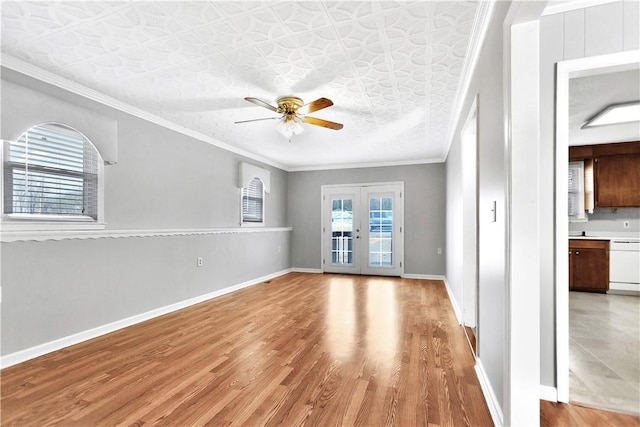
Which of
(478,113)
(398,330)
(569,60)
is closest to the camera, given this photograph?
(569,60)

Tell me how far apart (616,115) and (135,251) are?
17.8 feet

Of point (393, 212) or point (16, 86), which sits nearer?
point (16, 86)

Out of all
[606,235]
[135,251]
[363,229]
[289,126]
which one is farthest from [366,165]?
[135,251]

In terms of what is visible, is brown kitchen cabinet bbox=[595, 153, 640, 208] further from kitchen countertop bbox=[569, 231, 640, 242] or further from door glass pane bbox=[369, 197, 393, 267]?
door glass pane bbox=[369, 197, 393, 267]

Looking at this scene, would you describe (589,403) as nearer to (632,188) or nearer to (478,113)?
(478,113)

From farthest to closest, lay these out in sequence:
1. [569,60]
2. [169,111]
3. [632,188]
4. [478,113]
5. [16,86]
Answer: [632,188] → [169,111] → [16,86] → [478,113] → [569,60]

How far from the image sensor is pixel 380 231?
6.16 meters

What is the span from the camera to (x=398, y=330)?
9.84 ft

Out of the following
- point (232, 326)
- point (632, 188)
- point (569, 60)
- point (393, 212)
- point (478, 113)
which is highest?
point (569, 60)

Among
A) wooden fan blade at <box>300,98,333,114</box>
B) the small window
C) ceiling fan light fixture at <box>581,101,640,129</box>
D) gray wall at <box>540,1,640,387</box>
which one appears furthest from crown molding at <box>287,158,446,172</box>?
gray wall at <box>540,1,640,387</box>

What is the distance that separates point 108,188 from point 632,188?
7.09m

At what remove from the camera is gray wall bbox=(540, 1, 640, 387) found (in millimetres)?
1688

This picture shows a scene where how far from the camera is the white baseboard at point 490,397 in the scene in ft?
5.07

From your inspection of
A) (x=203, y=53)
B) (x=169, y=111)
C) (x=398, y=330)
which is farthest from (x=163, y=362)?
(x=169, y=111)
